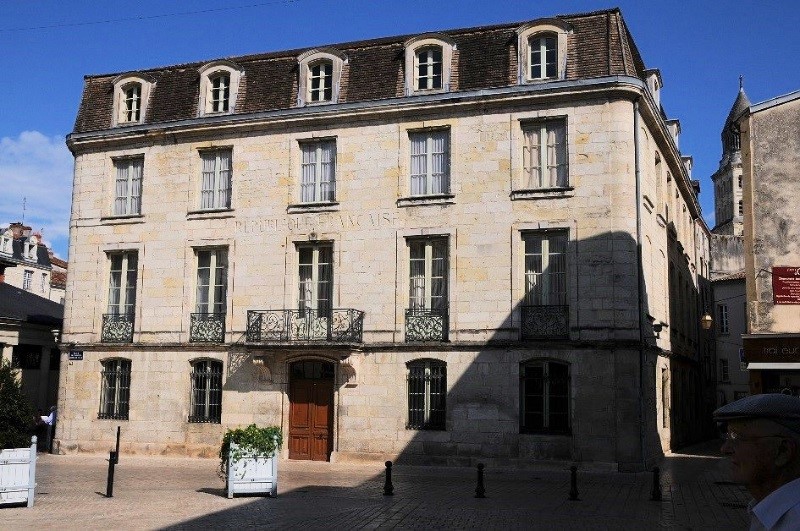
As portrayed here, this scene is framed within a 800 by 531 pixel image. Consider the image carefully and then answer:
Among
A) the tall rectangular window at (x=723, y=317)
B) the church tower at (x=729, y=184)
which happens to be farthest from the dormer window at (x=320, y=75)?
the church tower at (x=729, y=184)

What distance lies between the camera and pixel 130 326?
85.0 feet

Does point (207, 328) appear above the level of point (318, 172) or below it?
below

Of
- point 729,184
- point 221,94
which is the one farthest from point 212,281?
point 729,184

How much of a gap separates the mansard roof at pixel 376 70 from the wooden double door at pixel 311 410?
7.61 m

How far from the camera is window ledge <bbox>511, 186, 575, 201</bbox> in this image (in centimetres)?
2202

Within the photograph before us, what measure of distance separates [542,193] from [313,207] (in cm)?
648

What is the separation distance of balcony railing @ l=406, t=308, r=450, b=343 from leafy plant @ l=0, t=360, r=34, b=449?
10163 mm

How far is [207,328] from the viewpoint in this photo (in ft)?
81.8

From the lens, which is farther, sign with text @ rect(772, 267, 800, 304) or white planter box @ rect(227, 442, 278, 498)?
sign with text @ rect(772, 267, 800, 304)

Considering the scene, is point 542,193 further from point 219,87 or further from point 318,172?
point 219,87

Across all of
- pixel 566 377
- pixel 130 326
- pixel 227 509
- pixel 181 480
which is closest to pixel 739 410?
pixel 227 509

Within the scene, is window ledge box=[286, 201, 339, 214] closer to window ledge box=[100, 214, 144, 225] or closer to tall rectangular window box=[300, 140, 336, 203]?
tall rectangular window box=[300, 140, 336, 203]

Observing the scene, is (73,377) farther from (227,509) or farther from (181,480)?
(227,509)

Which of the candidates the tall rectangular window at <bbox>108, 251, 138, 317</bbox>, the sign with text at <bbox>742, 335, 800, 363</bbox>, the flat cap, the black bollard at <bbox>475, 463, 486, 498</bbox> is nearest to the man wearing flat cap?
the flat cap
